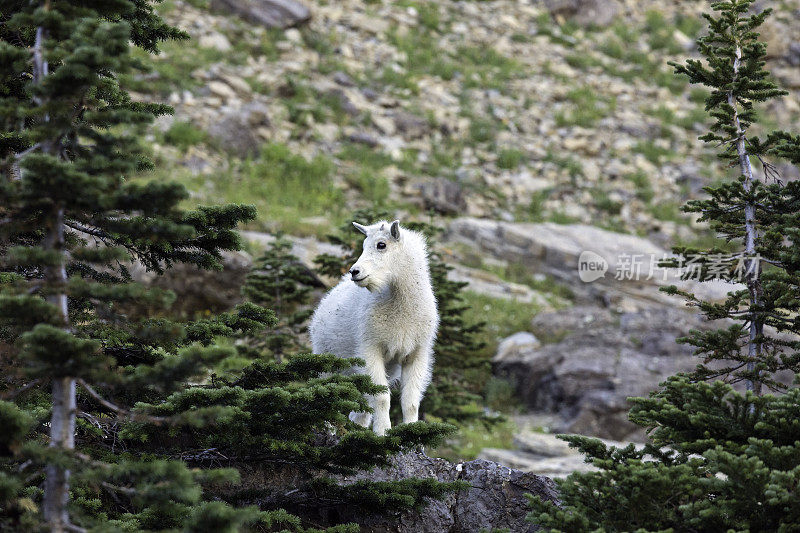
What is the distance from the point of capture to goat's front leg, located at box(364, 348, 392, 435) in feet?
27.4

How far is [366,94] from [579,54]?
466 inches

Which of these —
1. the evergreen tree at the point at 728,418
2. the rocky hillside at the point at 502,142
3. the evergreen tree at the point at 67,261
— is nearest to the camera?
the evergreen tree at the point at 67,261

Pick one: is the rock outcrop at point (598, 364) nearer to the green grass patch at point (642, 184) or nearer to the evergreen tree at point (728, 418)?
the green grass patch at point (642, 184)

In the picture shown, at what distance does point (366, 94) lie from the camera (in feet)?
103

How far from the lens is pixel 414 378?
8930mm

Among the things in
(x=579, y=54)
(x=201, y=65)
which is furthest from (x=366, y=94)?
(x=579, y=54)

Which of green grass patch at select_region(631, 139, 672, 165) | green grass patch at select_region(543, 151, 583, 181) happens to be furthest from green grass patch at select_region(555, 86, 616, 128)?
green grass patch at select_region(543, 151, 583, 181)

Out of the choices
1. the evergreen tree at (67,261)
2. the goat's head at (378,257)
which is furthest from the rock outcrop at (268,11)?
the evergreen tree at (67,261)

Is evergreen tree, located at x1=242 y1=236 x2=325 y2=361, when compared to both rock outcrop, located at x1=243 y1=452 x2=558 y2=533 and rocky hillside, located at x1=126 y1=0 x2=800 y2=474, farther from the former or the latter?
rock outcrop, located at x1=243 y1=452 x2=558 y2=533

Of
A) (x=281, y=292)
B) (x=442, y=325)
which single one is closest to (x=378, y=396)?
(x=442, y=325)

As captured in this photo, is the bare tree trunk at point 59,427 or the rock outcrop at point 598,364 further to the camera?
the rock outcrop at point 598,364

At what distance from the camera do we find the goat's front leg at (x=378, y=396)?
8359mm

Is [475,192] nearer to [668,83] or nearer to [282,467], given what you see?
[668,83]

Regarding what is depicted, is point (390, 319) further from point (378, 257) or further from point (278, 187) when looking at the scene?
point (278, 187)
